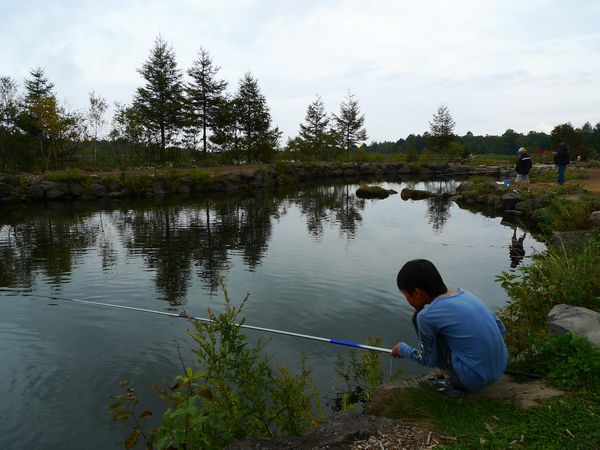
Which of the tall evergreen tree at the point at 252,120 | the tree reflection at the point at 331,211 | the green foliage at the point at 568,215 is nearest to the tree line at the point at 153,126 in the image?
the tall evergreen tree at the point at 252,120

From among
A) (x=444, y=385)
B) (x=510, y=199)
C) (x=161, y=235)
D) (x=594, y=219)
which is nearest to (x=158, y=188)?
(x=161, y=235)

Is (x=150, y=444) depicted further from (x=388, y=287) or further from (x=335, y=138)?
(x=335, y=138)

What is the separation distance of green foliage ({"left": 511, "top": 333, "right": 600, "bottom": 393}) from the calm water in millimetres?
1819

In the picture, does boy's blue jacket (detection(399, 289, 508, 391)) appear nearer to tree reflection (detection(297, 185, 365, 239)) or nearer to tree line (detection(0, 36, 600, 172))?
tree reflection (detection(297, 185, 365, 239))

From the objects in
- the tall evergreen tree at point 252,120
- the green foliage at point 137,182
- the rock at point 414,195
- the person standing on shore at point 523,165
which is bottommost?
the rock at point 414,195

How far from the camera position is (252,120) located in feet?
133

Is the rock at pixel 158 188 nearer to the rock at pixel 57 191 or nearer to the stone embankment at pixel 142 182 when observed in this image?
the stone embankment at pixel 142 182

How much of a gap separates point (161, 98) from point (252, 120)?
31.3ft

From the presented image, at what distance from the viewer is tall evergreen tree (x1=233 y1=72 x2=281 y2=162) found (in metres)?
40.3

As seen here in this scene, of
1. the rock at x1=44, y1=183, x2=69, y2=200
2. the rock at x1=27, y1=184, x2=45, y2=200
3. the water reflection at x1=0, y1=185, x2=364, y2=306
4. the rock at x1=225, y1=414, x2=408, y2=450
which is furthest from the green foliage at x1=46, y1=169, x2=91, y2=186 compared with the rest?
the rock at x1=225, y1=414, x2=408, y2=450

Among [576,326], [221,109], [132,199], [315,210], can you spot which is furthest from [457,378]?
[221,109]

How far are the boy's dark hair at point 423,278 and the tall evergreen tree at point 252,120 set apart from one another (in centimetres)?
3866

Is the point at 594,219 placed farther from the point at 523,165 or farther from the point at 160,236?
the point at 160,236

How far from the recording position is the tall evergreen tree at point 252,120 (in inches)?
1588
